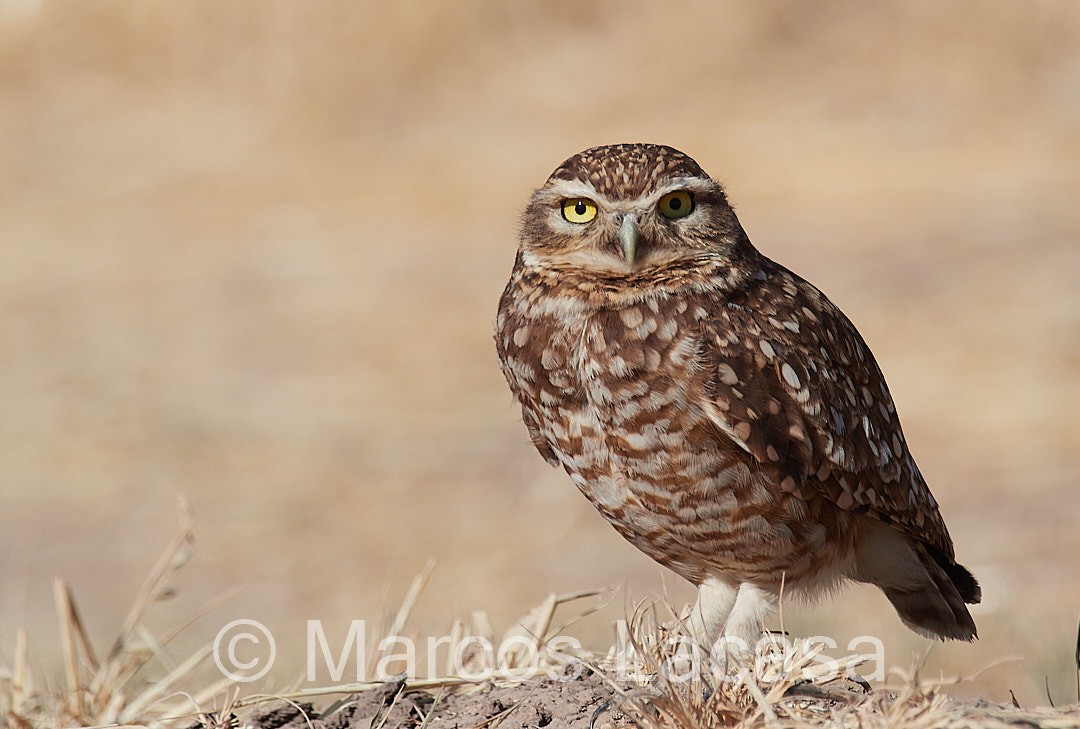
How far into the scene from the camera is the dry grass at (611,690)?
2.95 m

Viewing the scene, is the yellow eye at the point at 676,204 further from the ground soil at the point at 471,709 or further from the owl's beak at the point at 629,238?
the ground soil at the point at 471,709

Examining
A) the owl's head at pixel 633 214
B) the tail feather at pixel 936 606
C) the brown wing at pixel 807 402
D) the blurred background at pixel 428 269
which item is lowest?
the tail feather at pixel 936 606

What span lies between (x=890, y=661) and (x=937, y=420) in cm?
413

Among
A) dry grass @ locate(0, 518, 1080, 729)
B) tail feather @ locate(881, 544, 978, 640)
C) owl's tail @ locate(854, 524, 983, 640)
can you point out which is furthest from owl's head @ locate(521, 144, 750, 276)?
tail feather @ locate(881, 544, 978, 640)

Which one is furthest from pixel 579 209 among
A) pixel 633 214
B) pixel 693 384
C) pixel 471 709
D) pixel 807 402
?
pixel 471 709

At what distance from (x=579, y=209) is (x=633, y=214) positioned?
0.19 meters

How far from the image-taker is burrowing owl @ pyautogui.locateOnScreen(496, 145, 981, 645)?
3.64 m

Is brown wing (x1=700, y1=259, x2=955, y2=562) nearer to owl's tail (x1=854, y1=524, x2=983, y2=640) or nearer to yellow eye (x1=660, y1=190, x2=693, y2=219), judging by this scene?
owl's tail (x1=854, y1=524, x2=983, y2=640)

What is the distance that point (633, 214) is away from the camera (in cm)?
370

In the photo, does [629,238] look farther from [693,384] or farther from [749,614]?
[749,614]

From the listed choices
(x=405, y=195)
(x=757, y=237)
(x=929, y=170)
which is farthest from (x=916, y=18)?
(x=405, y=195)

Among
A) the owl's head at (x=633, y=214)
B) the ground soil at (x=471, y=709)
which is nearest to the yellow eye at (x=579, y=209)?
the owl's head at (x=633, y=214)

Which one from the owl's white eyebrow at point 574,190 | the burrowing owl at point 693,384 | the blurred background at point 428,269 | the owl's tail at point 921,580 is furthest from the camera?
the blurred background at point 428,269

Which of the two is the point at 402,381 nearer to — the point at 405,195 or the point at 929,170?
the point at 405,195
